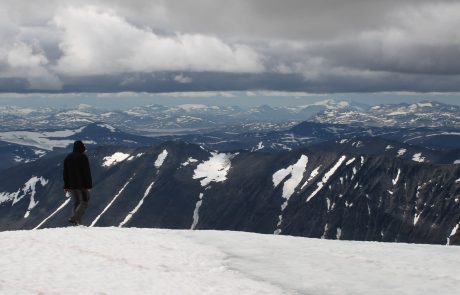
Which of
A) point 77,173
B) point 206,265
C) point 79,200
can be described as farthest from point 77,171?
point 206,265

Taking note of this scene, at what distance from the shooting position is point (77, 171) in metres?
29.3

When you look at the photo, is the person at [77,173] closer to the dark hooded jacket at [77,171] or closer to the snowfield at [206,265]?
the dark hooded jacket at [77,171]

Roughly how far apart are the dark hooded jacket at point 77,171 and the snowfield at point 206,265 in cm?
267

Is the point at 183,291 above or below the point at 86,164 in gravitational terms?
below

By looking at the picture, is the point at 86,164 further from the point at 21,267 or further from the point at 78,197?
the point at 21,267

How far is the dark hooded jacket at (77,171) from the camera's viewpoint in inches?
1152

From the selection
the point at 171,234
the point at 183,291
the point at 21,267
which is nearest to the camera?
the point at 183,291

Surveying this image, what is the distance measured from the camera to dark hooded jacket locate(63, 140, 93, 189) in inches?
1152

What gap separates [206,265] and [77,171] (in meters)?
11.5

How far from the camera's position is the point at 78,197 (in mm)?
29812

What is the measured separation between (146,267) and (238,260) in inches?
181

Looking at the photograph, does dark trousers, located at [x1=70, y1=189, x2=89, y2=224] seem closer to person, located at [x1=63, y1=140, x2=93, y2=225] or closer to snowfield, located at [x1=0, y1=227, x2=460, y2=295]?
person, located at [x1=63, y1=140, x2=93, y2=225]

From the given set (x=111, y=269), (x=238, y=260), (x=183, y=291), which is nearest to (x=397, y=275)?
(x=238, y=260)

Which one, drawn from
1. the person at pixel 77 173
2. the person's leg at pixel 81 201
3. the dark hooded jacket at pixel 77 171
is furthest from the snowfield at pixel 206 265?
the dark hooded jacket at pixel 77 171
